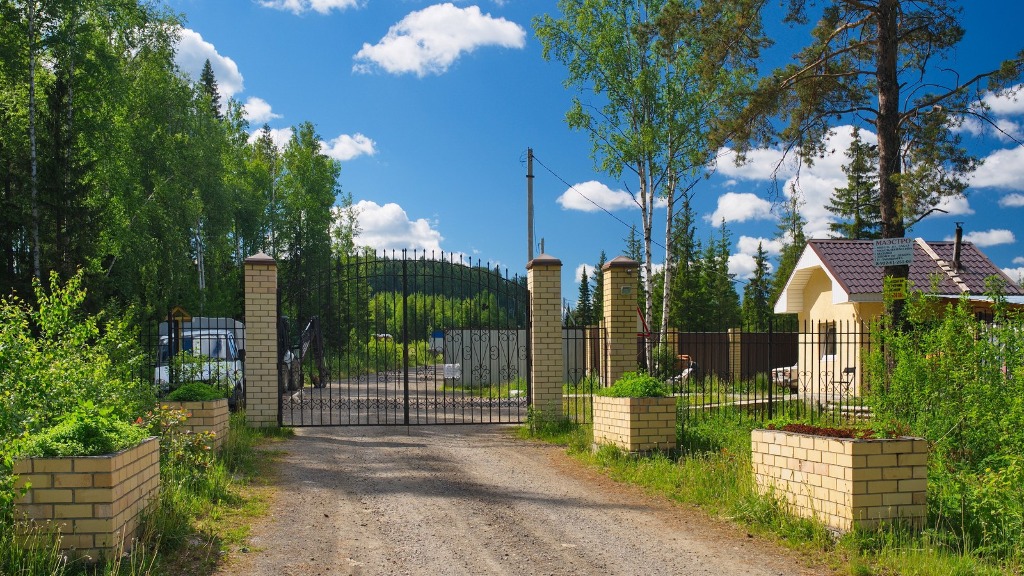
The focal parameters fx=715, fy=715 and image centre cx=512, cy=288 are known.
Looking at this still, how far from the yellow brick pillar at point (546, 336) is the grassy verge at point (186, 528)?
4.13 metres

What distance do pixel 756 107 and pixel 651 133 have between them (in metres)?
7.84

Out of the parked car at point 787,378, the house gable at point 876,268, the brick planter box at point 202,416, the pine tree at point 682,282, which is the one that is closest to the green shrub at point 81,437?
the brick planter box at point 202,416

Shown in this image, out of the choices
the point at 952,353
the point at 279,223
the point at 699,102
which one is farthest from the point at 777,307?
the point at 279,223

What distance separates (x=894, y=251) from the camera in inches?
355

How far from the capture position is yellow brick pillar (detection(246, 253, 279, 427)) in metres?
10.1

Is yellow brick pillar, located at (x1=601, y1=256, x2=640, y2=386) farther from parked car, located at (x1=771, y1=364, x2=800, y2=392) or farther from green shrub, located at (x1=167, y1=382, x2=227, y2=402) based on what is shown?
green shrub, located at (x1=167, y1=382, x2=227, y2=402)

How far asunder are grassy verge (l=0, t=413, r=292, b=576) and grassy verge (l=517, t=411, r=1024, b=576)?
12.0 ft

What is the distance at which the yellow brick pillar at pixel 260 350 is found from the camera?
10.1 meters

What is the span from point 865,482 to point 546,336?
20.1 feet

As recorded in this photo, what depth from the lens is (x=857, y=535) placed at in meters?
4.79

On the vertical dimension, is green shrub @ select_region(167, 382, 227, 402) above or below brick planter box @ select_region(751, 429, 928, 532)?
above

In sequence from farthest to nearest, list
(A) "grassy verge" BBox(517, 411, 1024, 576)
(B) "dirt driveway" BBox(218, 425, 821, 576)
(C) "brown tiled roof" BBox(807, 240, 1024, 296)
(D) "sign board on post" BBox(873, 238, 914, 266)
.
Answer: (C) "brown tiled roof" BBox(807, 240, 1024, 296) → (D) "sign board on post" BBox(873, 238, 914, 266) → (B) "dirt driveway" BBox(218, 425, 821, 576) → (A) "grassy verge" BBox(517, 411, 1024, 576)

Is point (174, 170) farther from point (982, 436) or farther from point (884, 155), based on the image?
point (982, 436)

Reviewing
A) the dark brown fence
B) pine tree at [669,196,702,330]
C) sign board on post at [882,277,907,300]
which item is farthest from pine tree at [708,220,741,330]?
Result: sign board on post at [882,277,907,300]
